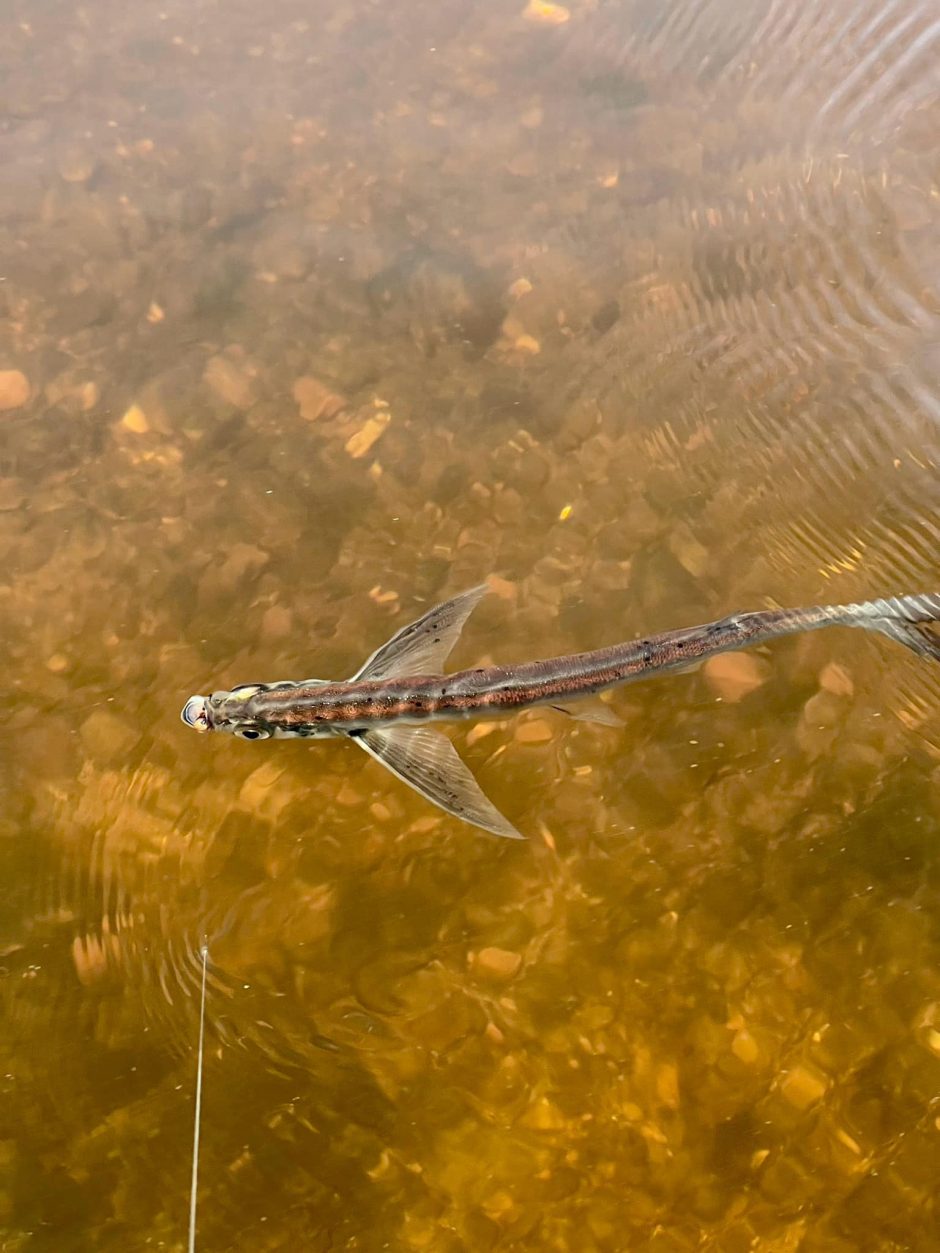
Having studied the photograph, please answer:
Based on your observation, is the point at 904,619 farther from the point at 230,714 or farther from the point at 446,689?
the point at 230,714

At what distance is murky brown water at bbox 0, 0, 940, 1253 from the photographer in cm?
429

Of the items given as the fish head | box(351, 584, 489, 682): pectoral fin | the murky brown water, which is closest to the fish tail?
the murky brown water

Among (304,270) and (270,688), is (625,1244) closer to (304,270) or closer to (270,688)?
(270,688)

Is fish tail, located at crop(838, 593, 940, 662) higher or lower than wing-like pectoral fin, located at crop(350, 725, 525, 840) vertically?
higher

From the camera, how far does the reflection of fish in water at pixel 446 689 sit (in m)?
4.10

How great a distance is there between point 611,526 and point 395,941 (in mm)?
2345

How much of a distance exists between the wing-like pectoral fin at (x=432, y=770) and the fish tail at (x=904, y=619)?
1.76 meters

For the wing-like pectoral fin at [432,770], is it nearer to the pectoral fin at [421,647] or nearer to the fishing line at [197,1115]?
the pectoral fin at [421,647]

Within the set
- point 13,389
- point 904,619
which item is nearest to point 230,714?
point 13,389

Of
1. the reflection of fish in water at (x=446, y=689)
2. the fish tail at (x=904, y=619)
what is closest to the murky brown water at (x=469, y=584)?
the fish tail at (x=904, y=619)

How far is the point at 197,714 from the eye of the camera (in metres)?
4.43

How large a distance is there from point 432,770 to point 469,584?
3.74 ft

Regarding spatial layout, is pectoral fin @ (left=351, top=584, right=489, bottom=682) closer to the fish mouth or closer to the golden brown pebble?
the fish mouth

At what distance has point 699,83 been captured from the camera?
6.21m
